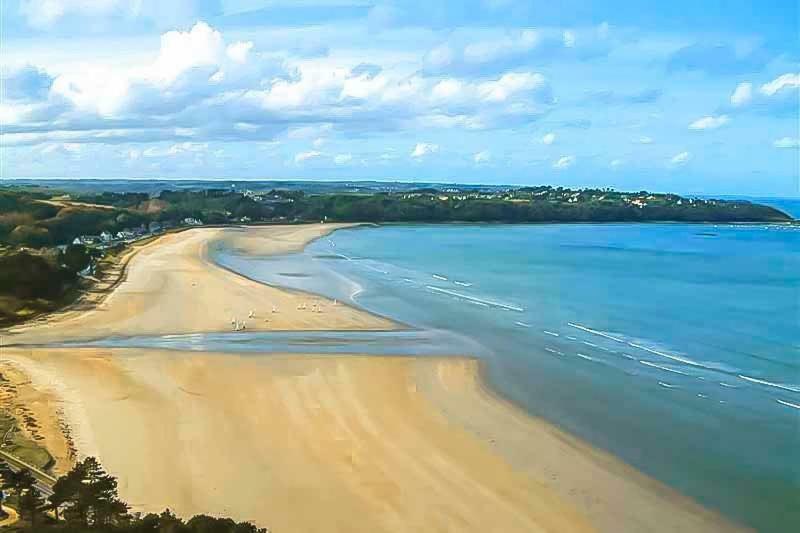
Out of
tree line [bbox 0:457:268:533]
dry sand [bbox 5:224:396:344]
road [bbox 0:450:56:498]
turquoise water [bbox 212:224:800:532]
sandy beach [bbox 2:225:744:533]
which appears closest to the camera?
tree line [bbox 0:457:268:533]

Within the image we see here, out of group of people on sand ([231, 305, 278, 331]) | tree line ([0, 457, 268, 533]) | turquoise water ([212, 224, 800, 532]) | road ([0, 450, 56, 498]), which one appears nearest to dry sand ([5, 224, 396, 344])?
group of people on sand ([231, 305, 278, 331])

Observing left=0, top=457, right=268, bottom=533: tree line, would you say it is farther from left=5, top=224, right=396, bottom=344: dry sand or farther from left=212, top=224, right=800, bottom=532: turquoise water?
left=5, top=224, right=396, bottom=344: dry sand

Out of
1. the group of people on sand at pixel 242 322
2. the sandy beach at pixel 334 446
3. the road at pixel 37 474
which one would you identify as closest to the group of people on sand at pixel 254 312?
the group of people on sand at pixel 242 322

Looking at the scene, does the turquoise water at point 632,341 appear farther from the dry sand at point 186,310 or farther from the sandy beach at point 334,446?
the dry sand at point 186,310

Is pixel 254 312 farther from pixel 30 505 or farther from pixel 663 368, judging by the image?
pixel 30 505

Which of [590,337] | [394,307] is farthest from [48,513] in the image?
[394,307]

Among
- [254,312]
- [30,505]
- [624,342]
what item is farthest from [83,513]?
[254,312]
